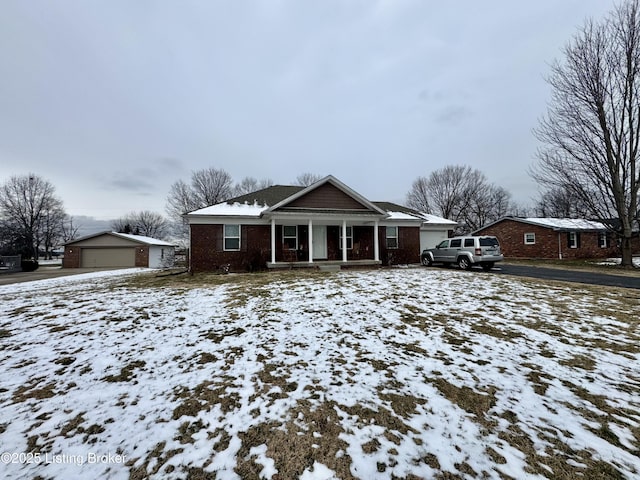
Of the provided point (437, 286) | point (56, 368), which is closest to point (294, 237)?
point (437, 286)

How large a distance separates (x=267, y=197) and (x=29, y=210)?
48508 millimetres

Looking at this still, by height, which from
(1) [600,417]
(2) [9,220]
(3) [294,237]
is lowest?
(1) [600,417]

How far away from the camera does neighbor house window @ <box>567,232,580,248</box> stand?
76.6 ft

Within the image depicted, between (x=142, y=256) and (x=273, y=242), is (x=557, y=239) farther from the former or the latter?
(x=142, y=256)

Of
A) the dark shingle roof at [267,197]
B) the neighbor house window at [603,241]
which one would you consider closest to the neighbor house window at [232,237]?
the dark shingle roof at [267,197]

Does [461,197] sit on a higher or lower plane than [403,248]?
higher

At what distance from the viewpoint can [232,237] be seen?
47.3 ft

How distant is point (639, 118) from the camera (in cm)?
1402

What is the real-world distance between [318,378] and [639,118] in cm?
2162

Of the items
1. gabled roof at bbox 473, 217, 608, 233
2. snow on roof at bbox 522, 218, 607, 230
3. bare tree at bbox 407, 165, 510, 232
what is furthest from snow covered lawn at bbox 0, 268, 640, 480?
bare tree at bbox 407, 165, 510, 232

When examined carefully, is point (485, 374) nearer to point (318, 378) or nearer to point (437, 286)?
point (318, 378)

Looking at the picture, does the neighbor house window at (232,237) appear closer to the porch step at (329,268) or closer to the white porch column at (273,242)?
the white porch column at (273,242)

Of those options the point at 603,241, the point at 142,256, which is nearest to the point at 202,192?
the point at 142,256

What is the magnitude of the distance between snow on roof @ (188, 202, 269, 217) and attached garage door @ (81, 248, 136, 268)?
18.5 metres
